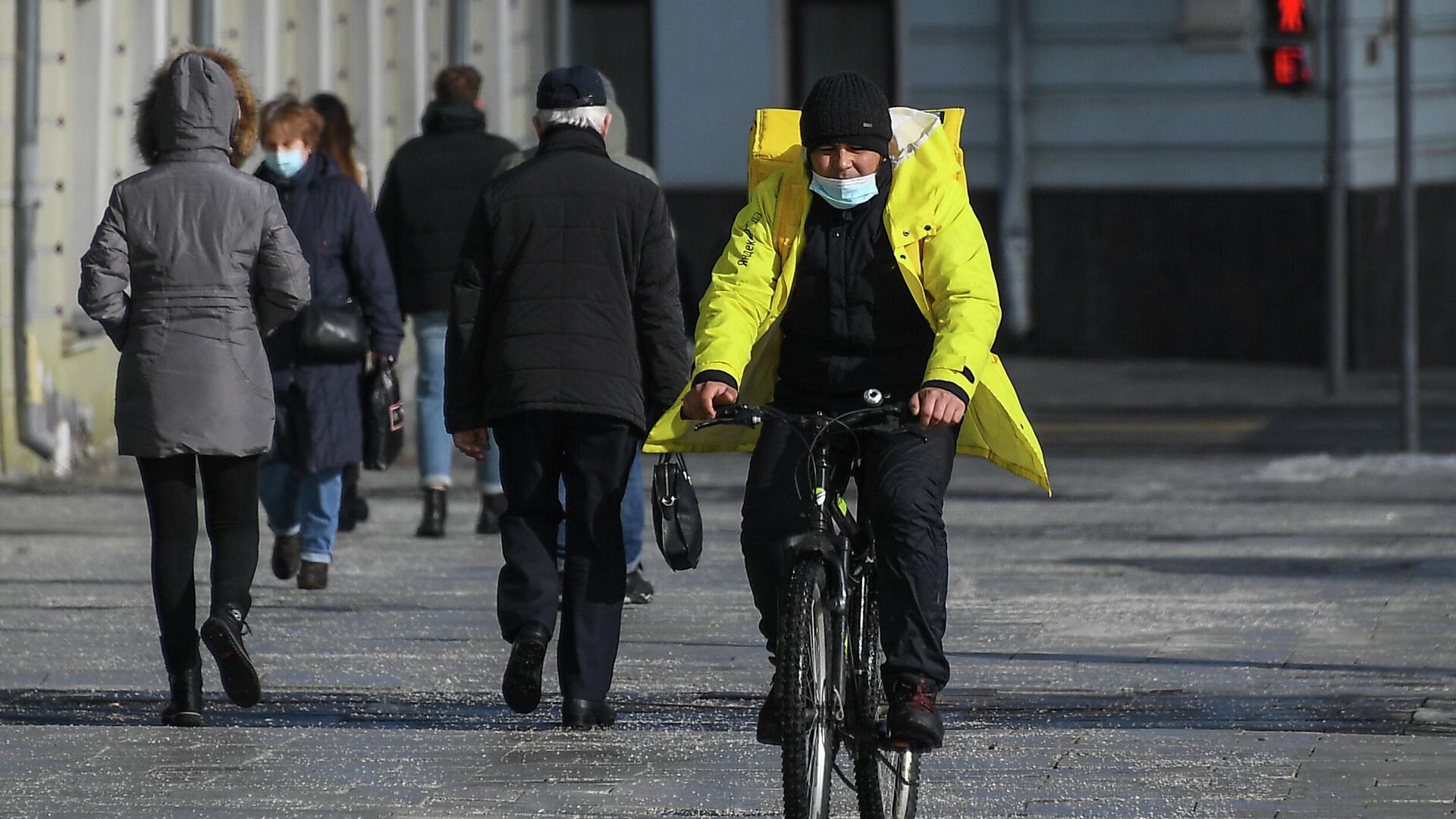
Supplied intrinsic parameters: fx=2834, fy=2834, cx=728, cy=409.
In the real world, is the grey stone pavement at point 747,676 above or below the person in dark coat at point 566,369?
below

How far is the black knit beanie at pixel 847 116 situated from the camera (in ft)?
18.9

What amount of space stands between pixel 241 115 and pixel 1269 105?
1547 cm

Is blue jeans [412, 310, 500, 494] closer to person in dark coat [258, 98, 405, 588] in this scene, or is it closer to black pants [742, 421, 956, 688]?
person in dark coat [258, 98, 405, 588]

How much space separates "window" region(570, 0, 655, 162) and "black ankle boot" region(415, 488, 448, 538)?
44.0ft

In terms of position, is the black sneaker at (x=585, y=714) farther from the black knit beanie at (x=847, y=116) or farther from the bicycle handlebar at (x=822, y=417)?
the black knit beanie at (x=847, y=116)

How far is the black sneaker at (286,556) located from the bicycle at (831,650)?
417 centimetres

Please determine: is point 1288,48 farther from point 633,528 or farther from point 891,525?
point 891,525

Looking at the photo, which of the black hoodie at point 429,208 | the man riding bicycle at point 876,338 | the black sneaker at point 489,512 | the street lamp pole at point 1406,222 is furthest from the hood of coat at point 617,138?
the street lamp pole at point 1406,222

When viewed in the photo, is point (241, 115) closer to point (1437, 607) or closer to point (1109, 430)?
point (1437, 607)

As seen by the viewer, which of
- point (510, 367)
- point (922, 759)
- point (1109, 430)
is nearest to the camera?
point (922, 759)

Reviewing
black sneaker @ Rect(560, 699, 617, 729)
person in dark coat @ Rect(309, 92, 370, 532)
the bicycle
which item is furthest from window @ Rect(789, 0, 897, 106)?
the bicycle

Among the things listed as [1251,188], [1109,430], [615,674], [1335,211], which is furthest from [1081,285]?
[615,674]

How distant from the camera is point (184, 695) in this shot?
23.1 ft

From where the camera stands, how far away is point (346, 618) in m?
8.95
